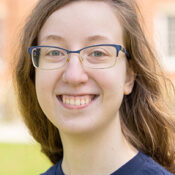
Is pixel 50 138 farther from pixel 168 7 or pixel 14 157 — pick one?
pixel 168 7

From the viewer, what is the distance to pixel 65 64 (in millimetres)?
2703

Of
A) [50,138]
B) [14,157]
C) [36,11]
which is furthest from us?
[14,157]

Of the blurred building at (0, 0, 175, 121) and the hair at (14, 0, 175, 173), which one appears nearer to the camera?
the hair at (14, 0, 175, 173)

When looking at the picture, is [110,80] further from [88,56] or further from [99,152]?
[99,152]

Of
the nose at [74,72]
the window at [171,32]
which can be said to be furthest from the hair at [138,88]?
the window at [171,32]

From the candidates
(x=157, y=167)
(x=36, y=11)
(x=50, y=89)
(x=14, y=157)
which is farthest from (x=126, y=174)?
(x=14, y=157)

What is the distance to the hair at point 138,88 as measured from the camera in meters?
2.98

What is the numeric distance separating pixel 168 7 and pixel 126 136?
15995 mm

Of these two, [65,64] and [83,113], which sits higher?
[65,64]

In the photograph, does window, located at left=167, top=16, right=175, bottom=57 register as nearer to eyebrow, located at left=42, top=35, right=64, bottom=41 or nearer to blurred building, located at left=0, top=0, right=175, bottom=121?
blurred building, located at left=0, top=0, right=175, bottom=121

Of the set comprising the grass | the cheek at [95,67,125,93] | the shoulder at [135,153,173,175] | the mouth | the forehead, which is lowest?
the grass

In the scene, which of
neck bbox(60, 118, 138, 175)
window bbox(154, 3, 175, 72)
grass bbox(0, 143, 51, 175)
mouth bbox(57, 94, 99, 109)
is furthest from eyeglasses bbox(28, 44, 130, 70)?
window bbox(154, 3, 175, 72)

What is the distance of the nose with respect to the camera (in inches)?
102

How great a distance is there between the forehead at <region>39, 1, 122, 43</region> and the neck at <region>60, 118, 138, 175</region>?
2.07 feet
